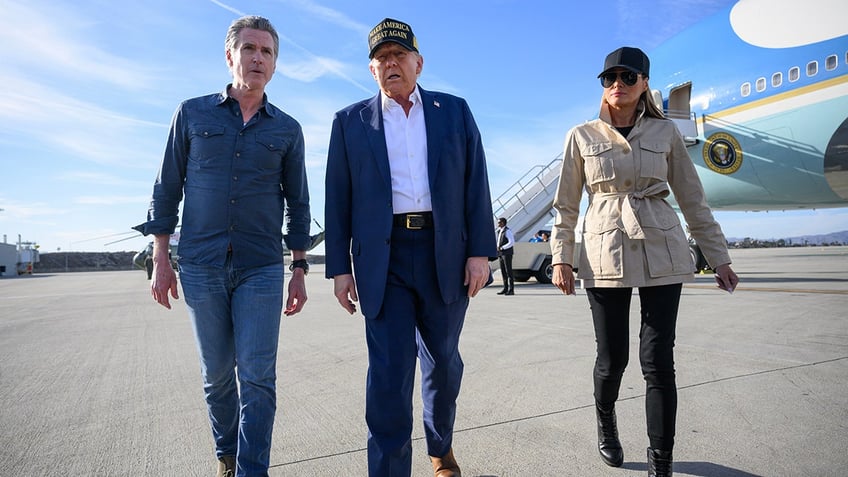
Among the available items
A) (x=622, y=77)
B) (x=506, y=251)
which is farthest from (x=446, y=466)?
(x=506, y=251)

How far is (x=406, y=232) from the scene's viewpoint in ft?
7.13

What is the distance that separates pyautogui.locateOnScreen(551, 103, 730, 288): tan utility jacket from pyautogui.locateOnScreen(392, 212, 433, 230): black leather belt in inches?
33.0

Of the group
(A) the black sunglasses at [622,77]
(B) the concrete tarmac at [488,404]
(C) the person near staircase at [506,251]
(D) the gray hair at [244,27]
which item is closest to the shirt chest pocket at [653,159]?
(A) the black sunglasses at [622,77]

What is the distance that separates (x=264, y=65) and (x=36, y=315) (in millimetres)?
9623

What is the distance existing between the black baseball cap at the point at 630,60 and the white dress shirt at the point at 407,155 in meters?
1.01

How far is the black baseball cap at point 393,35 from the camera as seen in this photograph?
218cm

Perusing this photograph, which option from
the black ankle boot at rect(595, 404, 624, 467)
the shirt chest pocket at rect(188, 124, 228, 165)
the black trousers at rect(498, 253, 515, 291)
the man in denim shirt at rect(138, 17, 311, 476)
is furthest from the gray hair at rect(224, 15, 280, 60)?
the black trousers at rect(498, 253, 515, 291)

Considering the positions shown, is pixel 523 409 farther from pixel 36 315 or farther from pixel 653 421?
pixel 36 315

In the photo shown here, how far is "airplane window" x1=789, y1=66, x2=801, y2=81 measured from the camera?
10195 millimetres

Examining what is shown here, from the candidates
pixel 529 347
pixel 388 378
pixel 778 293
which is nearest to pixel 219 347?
pixel 388 378

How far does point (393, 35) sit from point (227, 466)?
80.5 inches

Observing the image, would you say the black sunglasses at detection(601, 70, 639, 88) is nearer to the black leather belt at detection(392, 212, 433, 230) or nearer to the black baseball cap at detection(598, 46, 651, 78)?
Answer: the black baseball cap at detection(598, 46, 651, 78)

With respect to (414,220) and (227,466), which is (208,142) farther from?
(227,466)

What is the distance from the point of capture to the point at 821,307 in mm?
7066
